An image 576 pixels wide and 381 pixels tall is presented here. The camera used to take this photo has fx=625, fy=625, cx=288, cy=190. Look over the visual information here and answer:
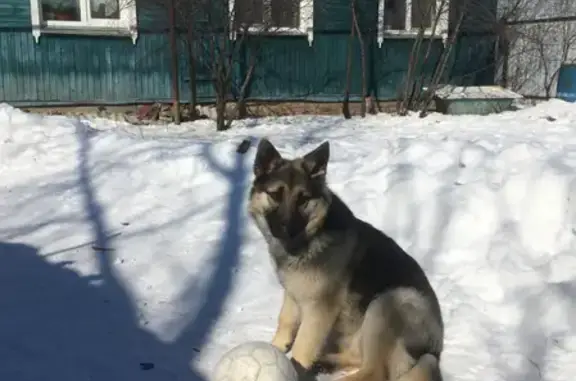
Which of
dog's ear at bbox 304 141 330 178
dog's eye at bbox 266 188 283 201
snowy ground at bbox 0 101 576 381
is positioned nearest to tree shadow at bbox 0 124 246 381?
snowy ground at bbox 0 101 576 381

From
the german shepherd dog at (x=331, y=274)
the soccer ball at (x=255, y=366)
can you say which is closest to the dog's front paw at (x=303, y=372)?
the german shepherd dog at (x=331, y=274)

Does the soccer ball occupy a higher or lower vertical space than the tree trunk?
lower

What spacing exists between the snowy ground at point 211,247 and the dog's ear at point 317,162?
50.1 inches

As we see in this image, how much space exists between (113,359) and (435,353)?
6.18 ft

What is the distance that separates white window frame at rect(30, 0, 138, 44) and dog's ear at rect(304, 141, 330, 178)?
1146 centimetres

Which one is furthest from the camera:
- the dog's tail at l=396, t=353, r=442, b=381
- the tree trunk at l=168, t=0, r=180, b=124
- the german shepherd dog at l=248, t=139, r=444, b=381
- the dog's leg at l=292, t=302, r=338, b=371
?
the tree trunk at l=168, t=0, r=180, b=124

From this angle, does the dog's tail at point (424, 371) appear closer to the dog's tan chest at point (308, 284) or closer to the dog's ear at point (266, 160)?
the dog's tan chest at point (308, 284)

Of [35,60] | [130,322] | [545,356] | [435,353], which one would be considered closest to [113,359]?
[130,322]

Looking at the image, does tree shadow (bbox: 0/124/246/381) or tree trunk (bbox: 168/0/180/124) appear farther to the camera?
tree trunk (bbox: 168/0/180/124)

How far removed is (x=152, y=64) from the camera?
47.3 ft

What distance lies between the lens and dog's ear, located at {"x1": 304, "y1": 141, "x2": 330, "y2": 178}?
12.1 feet

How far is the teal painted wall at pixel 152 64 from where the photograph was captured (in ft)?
44.3

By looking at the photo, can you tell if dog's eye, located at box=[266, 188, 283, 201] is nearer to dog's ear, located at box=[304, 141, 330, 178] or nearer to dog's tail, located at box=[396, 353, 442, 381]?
dog's ear, located at box=[304, 141, 330, 178]

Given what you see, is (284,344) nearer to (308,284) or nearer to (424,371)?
(308,284)
